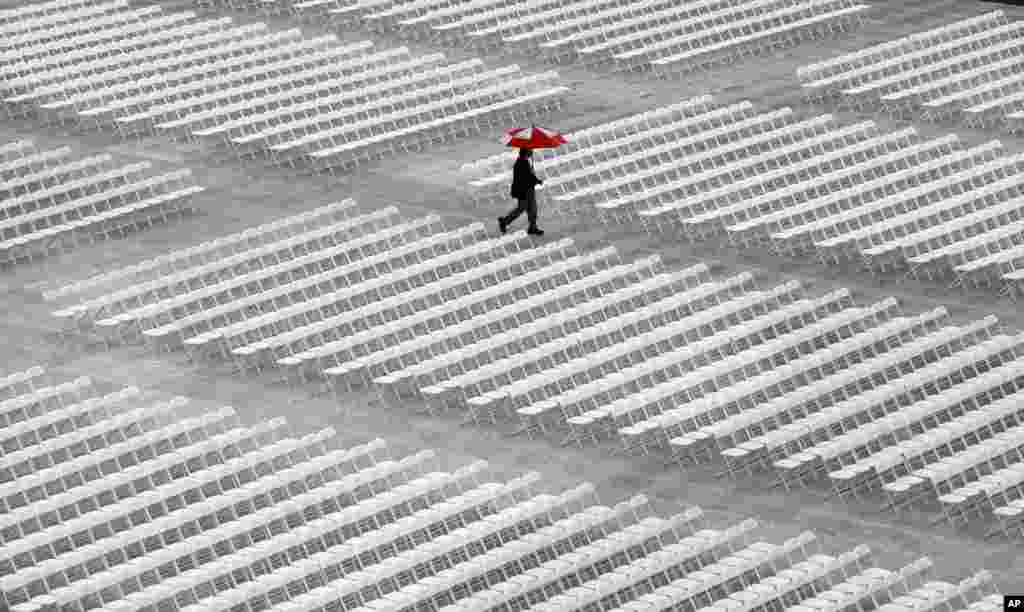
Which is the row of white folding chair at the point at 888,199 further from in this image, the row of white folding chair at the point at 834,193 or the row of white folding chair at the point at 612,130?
the row of white folding chair at the point at 612,130

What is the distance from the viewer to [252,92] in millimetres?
30141

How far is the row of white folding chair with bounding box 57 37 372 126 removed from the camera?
29750mm

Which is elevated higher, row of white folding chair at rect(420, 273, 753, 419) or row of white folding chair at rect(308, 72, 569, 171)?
row of white folding chair at rect(308, 72, 569, 171)

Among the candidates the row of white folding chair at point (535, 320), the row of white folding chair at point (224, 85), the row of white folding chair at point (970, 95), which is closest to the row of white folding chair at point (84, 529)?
the row of white folding chair at point (535, 320)

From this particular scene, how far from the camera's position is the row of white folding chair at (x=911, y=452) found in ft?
62.3

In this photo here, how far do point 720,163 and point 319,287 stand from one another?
6.26m

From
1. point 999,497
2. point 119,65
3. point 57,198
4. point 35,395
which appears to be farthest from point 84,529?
point 119,65

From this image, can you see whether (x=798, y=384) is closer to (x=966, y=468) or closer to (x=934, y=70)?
(x=966, y=468)

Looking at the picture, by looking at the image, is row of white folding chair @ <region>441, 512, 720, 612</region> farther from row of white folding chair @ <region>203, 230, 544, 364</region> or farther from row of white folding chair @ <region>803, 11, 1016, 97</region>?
row of white folding chair @ <region>803, 11, 1016, 97</region>

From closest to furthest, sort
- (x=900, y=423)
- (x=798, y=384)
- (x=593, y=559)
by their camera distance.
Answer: (x=593, y=559) → (x=900, y=423) → (x=798, y=384)

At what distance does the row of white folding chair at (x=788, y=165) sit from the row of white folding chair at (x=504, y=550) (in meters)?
7.24

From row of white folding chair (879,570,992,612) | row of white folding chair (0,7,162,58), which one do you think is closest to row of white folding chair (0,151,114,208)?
row of white folding chair (0,7,162,58)

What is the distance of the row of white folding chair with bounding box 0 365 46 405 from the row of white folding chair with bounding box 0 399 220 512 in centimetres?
87

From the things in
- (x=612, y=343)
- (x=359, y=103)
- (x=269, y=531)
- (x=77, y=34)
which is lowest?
(x=269, y=531)
